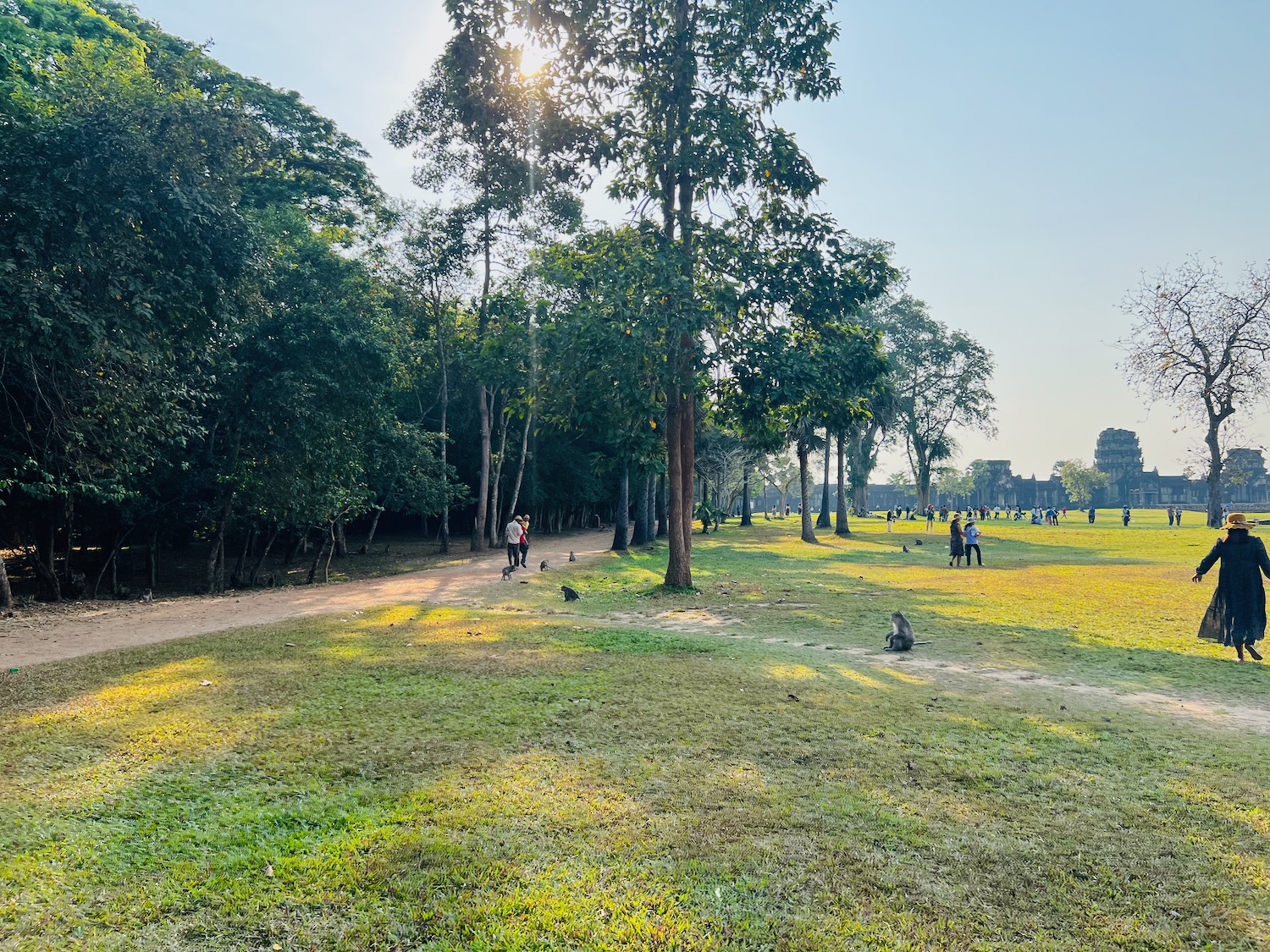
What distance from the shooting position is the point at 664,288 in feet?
47.1

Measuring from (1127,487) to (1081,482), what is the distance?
239 inches

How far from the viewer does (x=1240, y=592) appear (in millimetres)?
9891

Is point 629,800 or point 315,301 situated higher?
point 315,301

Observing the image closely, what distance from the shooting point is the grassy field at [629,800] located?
346 cm

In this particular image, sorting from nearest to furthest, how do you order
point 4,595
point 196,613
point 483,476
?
point 4,595, point 196,613, point 483,476

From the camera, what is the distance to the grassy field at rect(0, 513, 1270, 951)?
3.46 meters

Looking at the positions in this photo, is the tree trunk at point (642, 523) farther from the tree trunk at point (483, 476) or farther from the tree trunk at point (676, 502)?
the tree trunk at point (676, 502)

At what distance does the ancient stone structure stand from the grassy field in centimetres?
11192

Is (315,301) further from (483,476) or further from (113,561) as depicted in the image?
(483,476)

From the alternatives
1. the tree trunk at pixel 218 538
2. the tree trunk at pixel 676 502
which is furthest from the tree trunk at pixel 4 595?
the tree trunk at pixel 676 502

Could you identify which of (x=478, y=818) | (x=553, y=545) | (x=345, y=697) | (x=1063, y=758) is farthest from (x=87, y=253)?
(x=553, y=545)

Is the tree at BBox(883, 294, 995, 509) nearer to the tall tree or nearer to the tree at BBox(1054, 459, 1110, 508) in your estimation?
the tall tree

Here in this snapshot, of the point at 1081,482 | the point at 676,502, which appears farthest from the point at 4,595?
the point at 1081,482

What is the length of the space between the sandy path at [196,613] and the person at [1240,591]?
12.4m
